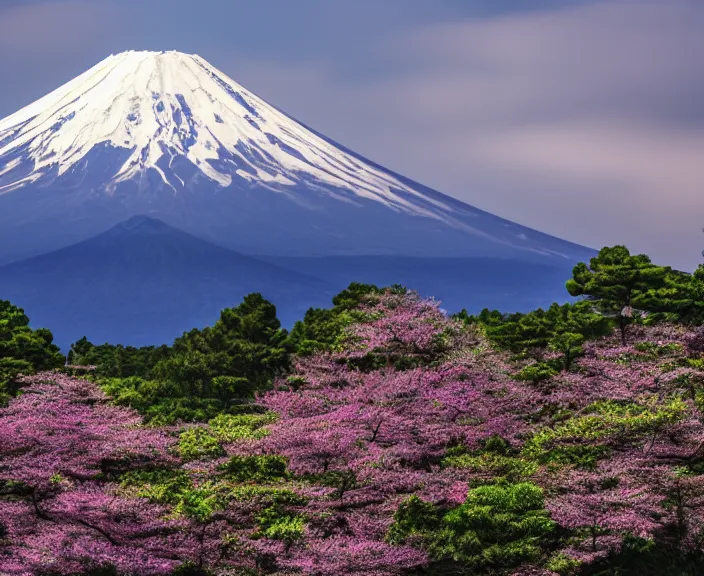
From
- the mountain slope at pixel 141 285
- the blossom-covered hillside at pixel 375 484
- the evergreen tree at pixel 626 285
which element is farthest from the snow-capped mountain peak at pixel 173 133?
the blossom-covered hillside at pixel 375 484

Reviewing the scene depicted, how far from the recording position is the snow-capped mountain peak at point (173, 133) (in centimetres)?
17525

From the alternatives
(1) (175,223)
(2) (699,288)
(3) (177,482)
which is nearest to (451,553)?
(3) (177,482)

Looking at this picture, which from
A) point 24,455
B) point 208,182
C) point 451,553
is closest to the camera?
point 24,455

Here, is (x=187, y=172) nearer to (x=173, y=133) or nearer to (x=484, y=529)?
(x=173, y=133)

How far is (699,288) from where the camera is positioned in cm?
3319

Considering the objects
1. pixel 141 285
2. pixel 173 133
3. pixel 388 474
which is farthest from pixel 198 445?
pixel 173 133

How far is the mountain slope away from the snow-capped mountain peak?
1658 centimetres

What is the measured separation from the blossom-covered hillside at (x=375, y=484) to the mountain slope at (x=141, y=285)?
429ft

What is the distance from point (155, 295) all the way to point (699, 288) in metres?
132

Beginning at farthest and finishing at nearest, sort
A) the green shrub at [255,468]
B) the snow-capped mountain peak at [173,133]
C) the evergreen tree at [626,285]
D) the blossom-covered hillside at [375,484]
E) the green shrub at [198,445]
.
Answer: the snow-capped mountain peak at [173,133]
the evergreen tree at [626,285]
the green shrub at [198,445]
the green shrub at [255,468]
the blossom-covered hillside at [375,484]

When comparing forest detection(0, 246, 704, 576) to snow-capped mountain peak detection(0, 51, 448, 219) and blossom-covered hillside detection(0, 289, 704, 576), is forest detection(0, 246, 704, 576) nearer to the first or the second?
blossom-covered hillside detection(0, 289, 704, 576)

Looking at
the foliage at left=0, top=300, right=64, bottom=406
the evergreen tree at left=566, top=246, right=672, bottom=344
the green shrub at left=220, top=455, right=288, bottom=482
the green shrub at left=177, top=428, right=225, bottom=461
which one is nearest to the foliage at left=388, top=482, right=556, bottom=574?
the green shrub at left=220, top=455, right=288, bottom=482

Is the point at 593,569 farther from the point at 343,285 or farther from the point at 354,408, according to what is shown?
the point at 343,285

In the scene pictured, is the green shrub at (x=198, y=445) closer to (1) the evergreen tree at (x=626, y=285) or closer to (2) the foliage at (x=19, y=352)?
(2) the foliage at (x=19, y=352)
